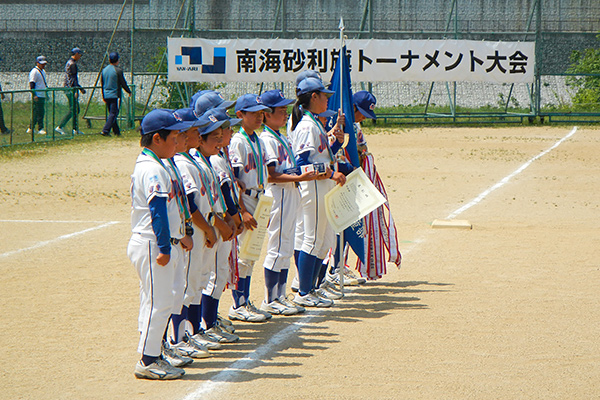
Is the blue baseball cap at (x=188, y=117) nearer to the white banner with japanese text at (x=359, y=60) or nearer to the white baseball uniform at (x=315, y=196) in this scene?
the white baseball uniform at (x=315, y=196)

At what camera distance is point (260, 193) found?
6746 mm

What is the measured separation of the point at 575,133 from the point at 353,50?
731 cm

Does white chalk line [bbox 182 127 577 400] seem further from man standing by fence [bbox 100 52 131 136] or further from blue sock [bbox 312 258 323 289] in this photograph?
man standing by fence [bbox 100 52 131 136]

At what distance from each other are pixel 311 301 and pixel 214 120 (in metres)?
2.21

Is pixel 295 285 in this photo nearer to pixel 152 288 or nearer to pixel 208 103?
pixel 208 103

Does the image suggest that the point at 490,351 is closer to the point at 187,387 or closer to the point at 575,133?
the point at 187,387

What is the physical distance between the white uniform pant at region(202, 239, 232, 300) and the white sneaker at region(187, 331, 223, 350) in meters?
0.32

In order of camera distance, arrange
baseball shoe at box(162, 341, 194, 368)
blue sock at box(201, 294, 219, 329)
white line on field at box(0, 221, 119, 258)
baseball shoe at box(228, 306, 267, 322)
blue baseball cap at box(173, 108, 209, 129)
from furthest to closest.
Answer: white line on field at box(0, 221, 119, 258)
baseball shoe at box(228, 306, 267, 322)
blue sock at box(201, 294, 219, 329)
baseball shoe at box(162, 341, 194, 368)
blue baseball cap at box(173, 108, 209, 129)

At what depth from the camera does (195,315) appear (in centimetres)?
609

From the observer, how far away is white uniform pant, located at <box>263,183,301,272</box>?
6.97 m

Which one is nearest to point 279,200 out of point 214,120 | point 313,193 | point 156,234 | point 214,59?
point 313,193

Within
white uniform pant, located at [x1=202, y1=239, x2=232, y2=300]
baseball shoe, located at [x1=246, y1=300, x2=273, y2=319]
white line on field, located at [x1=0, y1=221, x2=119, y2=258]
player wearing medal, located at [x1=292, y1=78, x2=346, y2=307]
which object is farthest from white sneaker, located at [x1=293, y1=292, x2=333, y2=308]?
white line on field, located at [x1=0, y1=221, x2=119, y2=258]

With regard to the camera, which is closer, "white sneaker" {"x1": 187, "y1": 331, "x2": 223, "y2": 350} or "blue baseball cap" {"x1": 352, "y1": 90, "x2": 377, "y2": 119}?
"white sneaker" {"x1": 187, "y1": 331, "x2": 223, "y2": 350}

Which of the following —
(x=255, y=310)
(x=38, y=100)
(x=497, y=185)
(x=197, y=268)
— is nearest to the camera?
(x=197, y=268)
